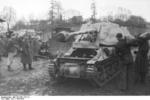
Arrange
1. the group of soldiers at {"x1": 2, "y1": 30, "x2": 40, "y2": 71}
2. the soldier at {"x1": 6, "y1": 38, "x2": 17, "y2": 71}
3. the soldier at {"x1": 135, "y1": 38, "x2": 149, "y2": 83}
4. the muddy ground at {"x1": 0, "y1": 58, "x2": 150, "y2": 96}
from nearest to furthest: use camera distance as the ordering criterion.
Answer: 1. the muddy ground at {"x1": 0, "y1": 58, "x2": 150, "y2": 96}
2. the soldier at {"x1": 135, "y1": 38, "x2": 149, "y2": 83}
3. the soldier at {"x1": 6, "y1": 38, "x2": 17, "y2": 71}
4. the group of soldiers at {"x1": 2, "y1": 30, "x2": 40, "y2": 71}

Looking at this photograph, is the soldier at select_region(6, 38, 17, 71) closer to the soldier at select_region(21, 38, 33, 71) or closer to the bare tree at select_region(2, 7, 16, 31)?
the soldier at select_region(21, 38, 33, 71)

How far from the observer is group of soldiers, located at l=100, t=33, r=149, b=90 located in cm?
620

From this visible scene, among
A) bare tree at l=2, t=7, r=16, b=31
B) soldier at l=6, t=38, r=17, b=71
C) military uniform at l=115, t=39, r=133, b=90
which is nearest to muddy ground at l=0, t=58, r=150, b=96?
military uniform at l=115, t=39, r=133, b=90

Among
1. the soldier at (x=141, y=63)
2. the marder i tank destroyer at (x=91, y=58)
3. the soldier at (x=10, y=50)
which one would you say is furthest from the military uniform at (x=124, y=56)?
the soldier at (x=10, y=50)

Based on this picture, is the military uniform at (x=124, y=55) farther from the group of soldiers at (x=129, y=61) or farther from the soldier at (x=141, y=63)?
the soldier at (x=141, y=63)

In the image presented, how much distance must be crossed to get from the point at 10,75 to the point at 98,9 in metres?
3.84

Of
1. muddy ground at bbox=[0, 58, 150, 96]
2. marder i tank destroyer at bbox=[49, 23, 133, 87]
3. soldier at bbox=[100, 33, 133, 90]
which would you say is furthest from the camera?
marder i tank destroyer at bbox=[49, 23, 133, 87]

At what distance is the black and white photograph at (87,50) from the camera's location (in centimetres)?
609

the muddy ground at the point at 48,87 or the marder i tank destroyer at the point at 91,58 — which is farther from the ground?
the marder i tank destroyer at the point at 91,58

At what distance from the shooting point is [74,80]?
758 centimetres

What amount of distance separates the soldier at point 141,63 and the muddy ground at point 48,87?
11.3 inches

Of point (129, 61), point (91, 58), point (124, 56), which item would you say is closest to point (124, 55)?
point (124, 56)

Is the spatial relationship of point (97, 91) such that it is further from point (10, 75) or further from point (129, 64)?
point (10, 75)

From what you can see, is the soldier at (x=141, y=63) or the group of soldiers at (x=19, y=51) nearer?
the soldier at (x=141, y=63)
